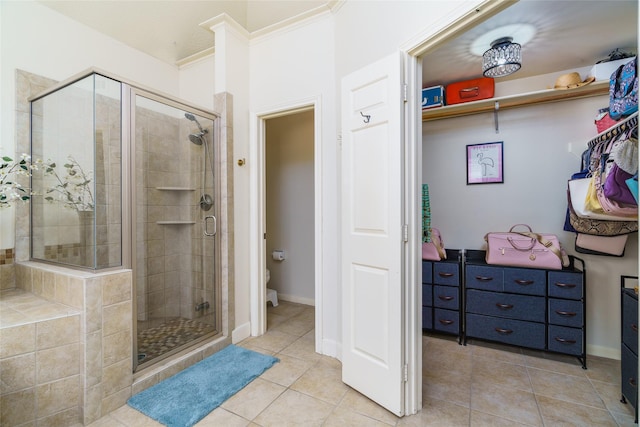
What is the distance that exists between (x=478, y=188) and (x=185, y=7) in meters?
3.21

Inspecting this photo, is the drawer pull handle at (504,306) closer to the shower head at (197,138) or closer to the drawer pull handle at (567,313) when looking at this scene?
the drawer pull handle at (567,313)

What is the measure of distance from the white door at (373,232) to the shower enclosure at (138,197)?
1275 millimetres

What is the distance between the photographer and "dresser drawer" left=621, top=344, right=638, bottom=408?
1587 mm

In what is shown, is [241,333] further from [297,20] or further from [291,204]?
[297,20]

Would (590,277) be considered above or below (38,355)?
above

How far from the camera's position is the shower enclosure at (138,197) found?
1.83 meters

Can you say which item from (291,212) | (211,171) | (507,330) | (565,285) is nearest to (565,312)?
(565,285)

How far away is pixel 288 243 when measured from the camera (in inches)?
150

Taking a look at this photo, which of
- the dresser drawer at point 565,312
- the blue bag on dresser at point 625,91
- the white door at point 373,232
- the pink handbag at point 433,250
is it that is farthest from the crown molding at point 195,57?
the dresser drawer at point 565,312

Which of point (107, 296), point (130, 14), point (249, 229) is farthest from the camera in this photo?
point (249, 229)

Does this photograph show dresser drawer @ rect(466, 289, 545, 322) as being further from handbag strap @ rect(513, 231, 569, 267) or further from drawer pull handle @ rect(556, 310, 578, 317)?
handbag strap @ rect(513, 231, 569, 267)

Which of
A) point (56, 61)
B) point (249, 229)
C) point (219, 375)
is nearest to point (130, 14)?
point (56, 61)

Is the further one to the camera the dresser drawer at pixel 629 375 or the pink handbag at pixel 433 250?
the pink handbag at pixel 433 250

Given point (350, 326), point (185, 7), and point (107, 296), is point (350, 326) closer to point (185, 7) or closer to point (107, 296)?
point (107, 296)
